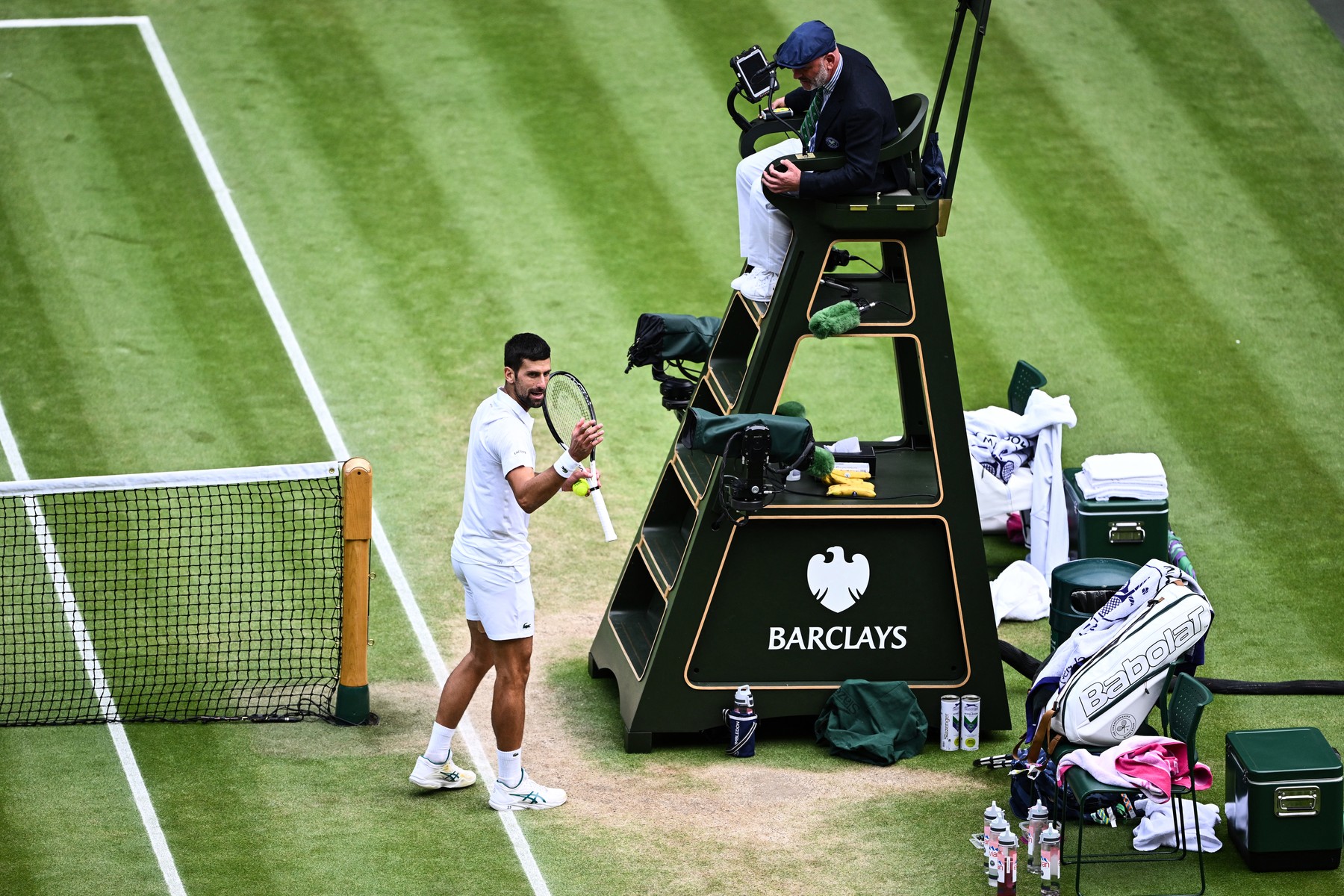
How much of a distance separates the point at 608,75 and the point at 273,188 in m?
3.68

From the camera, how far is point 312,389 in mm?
15352

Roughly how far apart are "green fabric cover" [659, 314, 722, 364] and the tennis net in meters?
2.13

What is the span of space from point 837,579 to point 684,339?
1842 mm

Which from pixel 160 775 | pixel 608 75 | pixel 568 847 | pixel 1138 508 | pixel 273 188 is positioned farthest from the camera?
pixel 608 75

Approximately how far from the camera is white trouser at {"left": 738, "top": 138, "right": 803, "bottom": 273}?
10688mm

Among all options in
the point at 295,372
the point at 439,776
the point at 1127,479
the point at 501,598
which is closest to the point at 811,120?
the point at 501,598

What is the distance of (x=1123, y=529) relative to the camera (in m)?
12.8

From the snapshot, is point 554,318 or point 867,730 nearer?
point 867,730

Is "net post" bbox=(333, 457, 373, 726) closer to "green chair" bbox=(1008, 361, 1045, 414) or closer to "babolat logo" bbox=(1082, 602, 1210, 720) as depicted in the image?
"babolat logo" bbox=(1082, 602, 1210, 720)

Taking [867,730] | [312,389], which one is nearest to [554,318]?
[312,389]

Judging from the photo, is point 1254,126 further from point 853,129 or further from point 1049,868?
point 1049,868

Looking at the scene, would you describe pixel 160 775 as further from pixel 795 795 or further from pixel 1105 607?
pixel 1105 607

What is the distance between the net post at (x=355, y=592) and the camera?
35.8 ft

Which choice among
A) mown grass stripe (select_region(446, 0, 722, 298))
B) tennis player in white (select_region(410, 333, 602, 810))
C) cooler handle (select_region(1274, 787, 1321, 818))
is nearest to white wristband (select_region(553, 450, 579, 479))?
tennis player in white (select_region(410, 333, 602, 810))
